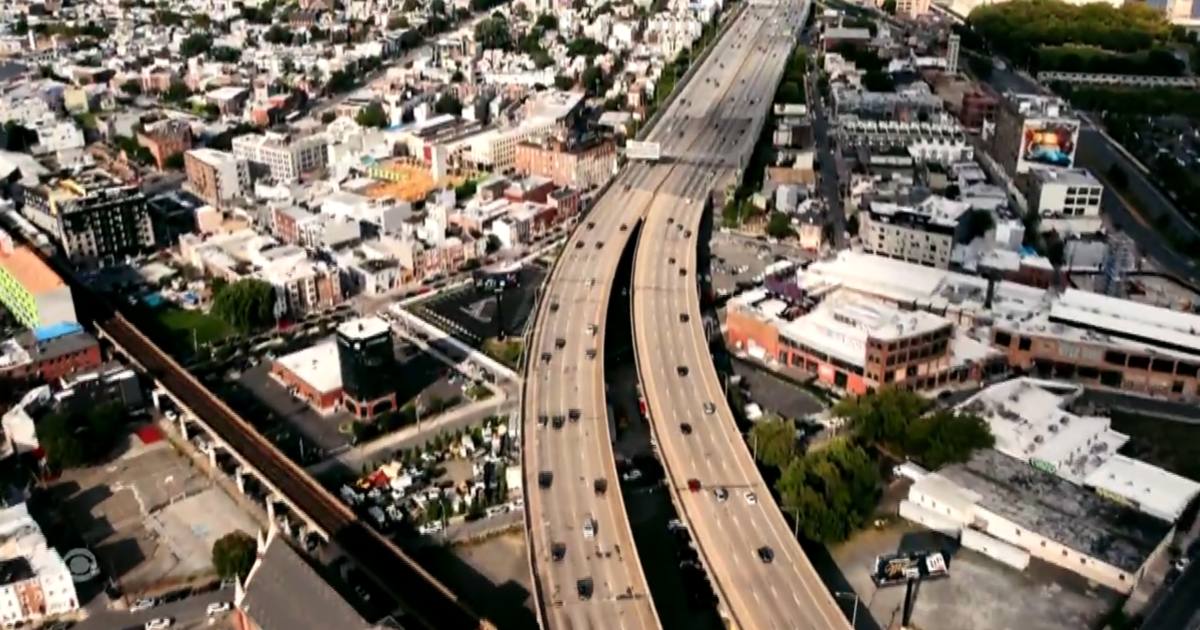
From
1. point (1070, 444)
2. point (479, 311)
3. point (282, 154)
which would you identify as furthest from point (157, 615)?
point (282, 154)

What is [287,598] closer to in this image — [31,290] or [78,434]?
[78,434]

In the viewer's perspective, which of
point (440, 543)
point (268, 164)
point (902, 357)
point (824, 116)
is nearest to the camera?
point (440, 543)

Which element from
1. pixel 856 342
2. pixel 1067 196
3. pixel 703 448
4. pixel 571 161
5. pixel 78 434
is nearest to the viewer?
pixel 703 448

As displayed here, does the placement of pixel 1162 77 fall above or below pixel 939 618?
above

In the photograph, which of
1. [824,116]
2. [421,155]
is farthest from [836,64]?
[421,155]

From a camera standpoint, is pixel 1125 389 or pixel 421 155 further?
pixel 421 155

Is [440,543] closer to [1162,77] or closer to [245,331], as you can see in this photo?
[245,331]

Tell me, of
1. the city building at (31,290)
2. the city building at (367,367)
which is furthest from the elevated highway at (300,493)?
the city building at (367,367)
